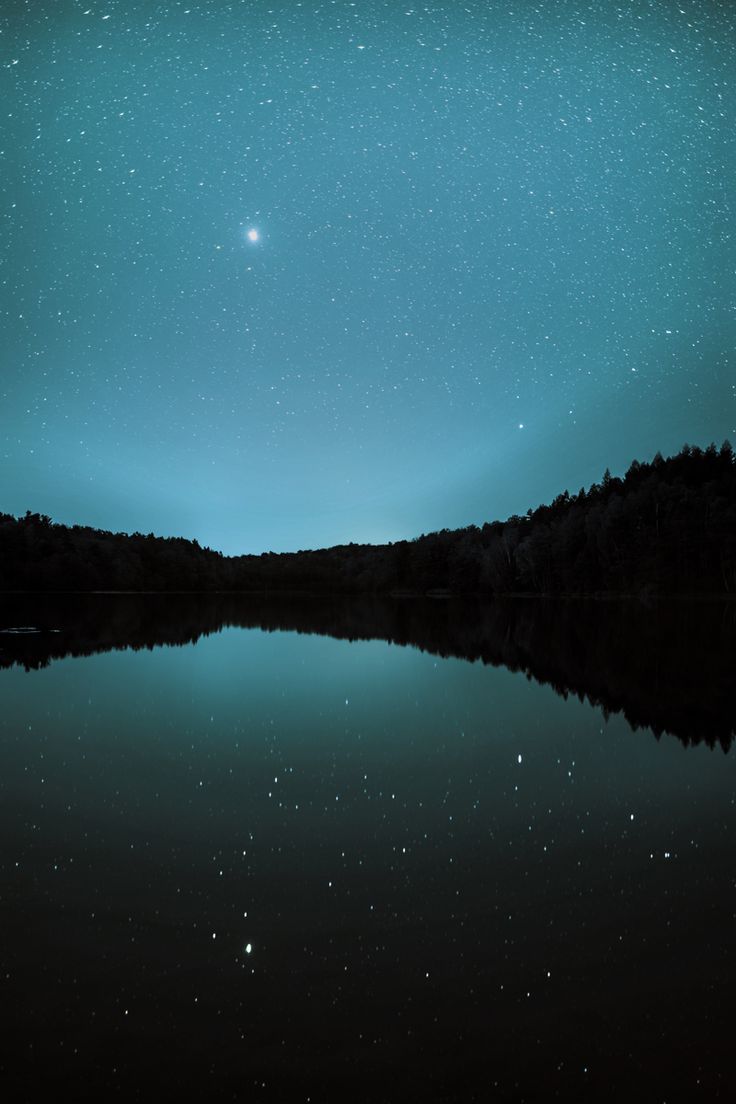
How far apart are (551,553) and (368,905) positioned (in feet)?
420

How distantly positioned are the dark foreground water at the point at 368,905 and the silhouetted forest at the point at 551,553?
9643 centimetres

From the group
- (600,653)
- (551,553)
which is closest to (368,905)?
(600,653)

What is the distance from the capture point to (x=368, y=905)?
6.41 metres

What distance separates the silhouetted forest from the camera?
109m

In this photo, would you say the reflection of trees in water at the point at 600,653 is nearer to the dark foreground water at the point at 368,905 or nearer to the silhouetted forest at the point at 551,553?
the dark foreground water at the point at 368,905

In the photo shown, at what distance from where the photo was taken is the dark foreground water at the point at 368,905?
4340mm

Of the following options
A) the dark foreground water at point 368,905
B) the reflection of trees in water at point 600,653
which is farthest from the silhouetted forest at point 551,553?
the dark foreground water at point 368,905

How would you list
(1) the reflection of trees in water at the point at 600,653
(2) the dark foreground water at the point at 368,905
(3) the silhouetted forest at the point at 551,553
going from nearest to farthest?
(2) the dark foreground water at the point at 368,905 → (1) the reflection of trees in water at the point at 600,653 → (3) the silhouetted forest at the point at 551,553

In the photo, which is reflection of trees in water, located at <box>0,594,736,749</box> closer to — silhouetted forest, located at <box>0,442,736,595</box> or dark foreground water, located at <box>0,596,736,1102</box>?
dark foreground water, located at <box>0,596,736,1102</box>

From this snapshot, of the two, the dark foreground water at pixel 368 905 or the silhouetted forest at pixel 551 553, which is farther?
the silhouetted forest at pixel 551 553

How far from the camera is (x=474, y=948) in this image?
5.64 metres

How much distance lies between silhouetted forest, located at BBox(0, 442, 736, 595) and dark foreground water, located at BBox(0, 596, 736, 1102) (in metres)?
96.4

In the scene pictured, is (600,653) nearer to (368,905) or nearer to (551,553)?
(368,905)

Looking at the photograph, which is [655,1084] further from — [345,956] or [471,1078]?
[345,956]
